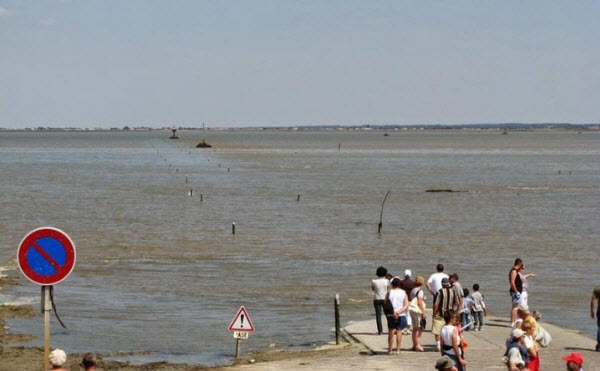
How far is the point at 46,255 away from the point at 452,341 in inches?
265

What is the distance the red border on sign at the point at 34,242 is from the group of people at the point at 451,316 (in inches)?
224

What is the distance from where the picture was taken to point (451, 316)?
52.2ft

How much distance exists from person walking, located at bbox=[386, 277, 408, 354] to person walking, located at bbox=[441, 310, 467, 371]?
12.0 ft

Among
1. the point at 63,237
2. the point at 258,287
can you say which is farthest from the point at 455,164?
the point at 63,237

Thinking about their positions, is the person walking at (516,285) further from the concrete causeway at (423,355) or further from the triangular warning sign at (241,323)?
the triangular warning sign at (241,323)

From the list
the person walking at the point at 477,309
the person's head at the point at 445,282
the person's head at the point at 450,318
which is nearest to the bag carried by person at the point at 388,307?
the person's head at the point at 445,282

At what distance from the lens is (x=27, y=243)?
11.4m

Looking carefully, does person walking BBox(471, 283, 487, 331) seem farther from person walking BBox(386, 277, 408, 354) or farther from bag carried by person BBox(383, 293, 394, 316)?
bag carried by person BBox(383, 293, 394, 316)

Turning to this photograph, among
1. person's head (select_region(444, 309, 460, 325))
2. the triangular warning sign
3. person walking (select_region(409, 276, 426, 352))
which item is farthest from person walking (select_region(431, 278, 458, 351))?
person's head (select_region(444, 309, 460, 325))

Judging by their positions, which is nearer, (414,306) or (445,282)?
(414,306)

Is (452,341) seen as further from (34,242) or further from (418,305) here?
(34,242)

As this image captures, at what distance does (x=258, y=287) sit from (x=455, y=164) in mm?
115461

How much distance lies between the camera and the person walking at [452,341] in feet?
51.3

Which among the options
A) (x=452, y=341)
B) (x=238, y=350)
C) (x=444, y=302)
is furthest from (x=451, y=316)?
(x=238, y=350)
